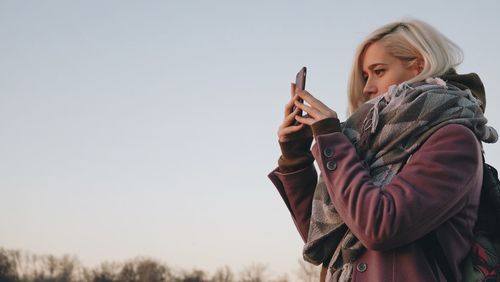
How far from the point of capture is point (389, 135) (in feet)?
8.83

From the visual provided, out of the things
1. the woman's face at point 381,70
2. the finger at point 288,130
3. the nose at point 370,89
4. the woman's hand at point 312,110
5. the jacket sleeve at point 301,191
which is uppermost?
the woman's face at point 381,70

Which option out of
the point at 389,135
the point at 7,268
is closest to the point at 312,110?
the point at 389,135

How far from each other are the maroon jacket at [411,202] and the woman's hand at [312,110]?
0.47 ft

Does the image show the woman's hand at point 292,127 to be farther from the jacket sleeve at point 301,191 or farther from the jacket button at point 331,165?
the jacket button at point 331,165

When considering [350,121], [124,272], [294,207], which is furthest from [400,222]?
[124,272]

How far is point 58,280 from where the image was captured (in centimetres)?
11194

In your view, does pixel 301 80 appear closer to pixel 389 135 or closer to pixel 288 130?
pixel 288 130

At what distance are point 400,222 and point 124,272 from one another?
111 metres

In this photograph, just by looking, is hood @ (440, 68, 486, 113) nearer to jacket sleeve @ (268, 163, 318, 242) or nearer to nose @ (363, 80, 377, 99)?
nose @ (363, 80, 377, 99)

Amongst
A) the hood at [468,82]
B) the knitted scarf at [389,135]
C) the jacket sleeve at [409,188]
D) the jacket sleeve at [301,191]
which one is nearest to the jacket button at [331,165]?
the jacket sleeve at [409,188]

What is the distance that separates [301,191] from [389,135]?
72cm

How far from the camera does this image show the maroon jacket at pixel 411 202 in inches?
97.3

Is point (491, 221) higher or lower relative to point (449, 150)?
lower

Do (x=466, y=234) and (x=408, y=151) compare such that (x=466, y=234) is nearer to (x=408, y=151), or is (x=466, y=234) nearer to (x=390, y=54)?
(x=408, y=151)
